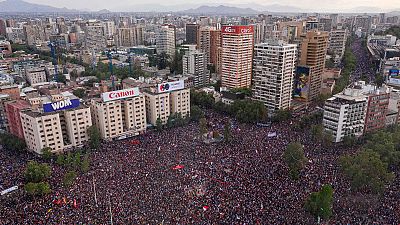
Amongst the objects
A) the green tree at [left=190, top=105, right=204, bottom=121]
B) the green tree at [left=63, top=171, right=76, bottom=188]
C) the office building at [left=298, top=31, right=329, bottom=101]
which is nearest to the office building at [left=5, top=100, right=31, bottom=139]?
the green tree at [left=63, top=171, right=76, bottom=188]

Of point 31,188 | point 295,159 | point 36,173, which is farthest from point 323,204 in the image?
point 36,173

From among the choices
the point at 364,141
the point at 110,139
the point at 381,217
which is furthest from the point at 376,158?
the point at 110,139

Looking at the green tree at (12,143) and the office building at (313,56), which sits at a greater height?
the office building at (313,56)

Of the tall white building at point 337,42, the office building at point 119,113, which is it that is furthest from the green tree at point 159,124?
the tall white building at point 337,42

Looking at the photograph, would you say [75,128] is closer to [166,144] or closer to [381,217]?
[166,144]

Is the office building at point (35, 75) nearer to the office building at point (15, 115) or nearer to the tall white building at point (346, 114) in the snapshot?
the office building at point (15, 115)

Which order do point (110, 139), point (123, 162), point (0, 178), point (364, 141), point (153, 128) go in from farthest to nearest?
point (153, 128), point (110, 139), point (364, 141), point (123, 162), point (0, 178)
